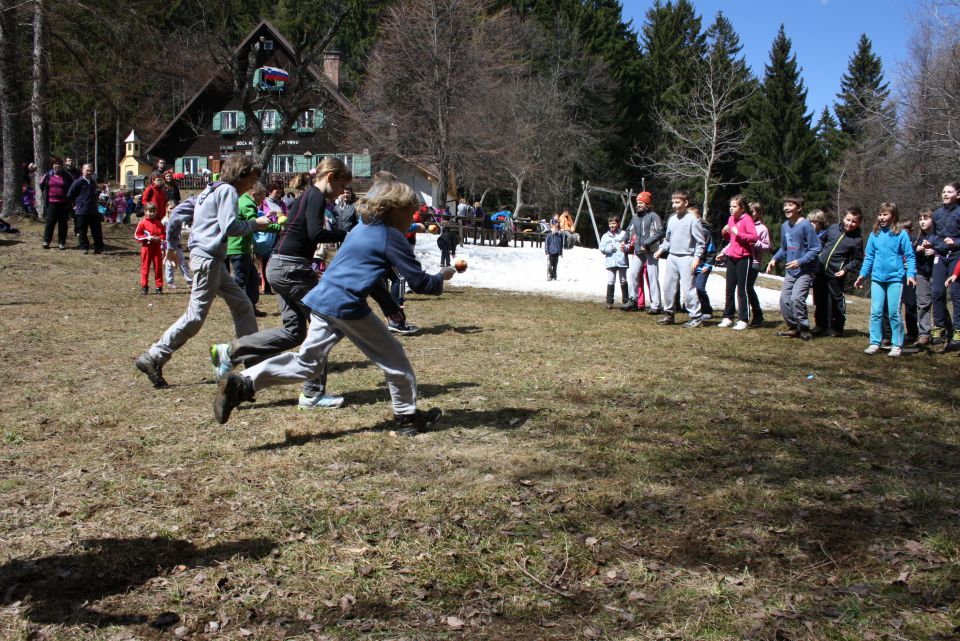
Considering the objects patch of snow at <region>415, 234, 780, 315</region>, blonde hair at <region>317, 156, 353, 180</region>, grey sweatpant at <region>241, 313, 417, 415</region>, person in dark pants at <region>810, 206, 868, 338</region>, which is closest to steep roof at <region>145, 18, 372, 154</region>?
patch of snow at <region>415, 234, 780, 315</region>

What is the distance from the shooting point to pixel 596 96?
63281 mm

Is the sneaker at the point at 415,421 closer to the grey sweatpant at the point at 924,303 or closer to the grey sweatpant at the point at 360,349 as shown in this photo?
the grey sweatpant at the point at 360,349

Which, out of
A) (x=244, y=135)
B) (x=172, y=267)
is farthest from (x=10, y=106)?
(x=244, y=135)

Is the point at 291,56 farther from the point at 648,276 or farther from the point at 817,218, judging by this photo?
the point at 817,218

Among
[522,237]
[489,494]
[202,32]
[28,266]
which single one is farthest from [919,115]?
[489,494]

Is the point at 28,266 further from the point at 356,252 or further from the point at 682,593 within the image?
the point at 682,593

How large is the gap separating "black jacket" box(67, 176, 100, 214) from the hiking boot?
14504mm

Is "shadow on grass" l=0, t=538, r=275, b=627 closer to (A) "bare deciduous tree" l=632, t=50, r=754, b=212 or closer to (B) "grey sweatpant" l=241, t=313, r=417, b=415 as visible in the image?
(B) "grey sweatpant" l=241, t=313, r=417, b=415

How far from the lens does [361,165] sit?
51562 millimetres

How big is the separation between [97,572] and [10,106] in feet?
71.8

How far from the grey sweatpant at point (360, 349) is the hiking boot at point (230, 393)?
6 centimetres

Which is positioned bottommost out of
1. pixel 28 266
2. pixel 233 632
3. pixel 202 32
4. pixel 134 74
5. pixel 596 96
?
pixel 233 632

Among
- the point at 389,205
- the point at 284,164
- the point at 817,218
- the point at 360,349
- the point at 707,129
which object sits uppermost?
the point at 707,129

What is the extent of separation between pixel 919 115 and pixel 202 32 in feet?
90.8
